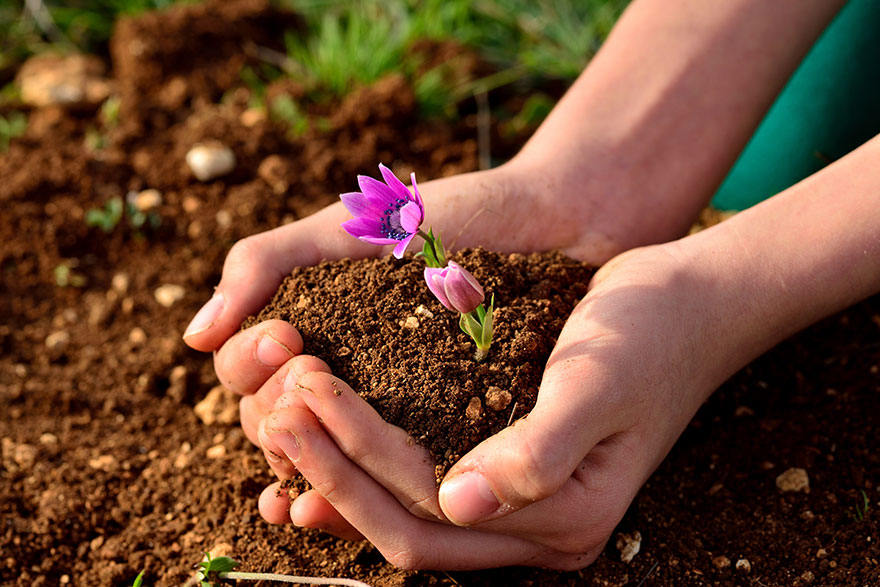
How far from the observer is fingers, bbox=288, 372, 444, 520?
5.15 ft

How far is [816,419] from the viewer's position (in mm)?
2115

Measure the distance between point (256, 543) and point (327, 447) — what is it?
45 centimetres

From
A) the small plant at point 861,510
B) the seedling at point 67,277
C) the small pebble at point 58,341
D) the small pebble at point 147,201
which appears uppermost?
the small pebble at point 147,201

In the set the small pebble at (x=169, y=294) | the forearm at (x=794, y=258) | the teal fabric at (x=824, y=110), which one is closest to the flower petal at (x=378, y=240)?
the forearm at (x=794, y=258)

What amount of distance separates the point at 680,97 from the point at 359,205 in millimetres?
1141

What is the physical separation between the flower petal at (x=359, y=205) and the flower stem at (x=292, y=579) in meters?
0.72

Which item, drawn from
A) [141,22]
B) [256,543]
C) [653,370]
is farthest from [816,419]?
[141,22]

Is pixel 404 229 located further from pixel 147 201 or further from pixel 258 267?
pixel 147 201

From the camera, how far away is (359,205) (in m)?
1.69

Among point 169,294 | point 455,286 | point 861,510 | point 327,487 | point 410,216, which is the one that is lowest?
point 861,510

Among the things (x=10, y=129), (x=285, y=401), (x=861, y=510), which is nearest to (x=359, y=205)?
(x=285, y=401)

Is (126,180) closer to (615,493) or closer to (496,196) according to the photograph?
(496,196)

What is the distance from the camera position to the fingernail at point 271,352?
5.69 ft

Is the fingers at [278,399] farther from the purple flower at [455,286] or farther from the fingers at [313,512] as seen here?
the purple flower at [455,286]
